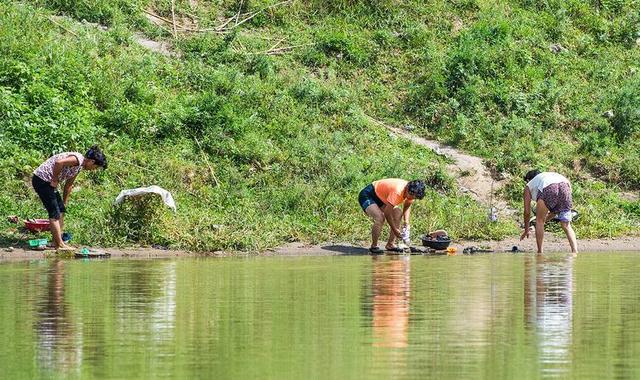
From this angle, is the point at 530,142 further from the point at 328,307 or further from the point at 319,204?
the point at 328,307

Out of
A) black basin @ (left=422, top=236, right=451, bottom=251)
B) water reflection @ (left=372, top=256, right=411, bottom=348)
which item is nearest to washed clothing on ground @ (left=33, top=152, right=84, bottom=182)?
water reflection @ (left=372, top=256, right=411, bottom=348)

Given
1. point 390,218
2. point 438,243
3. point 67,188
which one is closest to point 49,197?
point 67,188

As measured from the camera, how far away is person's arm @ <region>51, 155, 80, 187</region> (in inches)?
695

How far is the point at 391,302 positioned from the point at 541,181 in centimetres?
768

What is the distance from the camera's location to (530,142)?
78.6 ft

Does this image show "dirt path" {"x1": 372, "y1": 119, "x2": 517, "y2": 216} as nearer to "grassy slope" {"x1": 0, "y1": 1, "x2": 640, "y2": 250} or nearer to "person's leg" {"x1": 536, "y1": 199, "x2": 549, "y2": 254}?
"grassy slope" {"x1": 0, "y1": 1, "x2": 640, "y2": 250}

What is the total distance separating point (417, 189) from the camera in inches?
714

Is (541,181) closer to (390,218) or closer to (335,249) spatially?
(390,218)

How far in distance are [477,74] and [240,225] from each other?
7.99m

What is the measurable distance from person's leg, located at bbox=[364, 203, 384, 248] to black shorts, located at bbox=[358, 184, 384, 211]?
0.19ft

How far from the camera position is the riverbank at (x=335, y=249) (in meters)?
17.7

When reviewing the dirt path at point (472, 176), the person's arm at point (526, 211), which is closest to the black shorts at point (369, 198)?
the person's arm at point (526, 211)

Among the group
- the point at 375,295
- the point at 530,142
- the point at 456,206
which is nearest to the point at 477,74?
the point at 530,142

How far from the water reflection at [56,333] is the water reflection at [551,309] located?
2990mm
